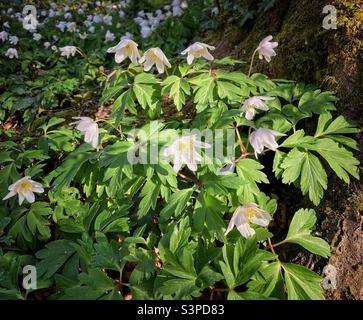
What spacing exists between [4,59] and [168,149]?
4.72 meters

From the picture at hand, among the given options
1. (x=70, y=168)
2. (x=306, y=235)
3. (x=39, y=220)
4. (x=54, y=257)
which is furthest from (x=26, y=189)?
(x=306, y=235)

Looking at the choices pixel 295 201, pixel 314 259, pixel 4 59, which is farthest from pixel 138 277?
pixel 4 59

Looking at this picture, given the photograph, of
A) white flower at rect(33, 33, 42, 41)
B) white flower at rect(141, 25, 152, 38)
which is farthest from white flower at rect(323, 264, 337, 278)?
white flower at rect(33, 33, 42, 41)

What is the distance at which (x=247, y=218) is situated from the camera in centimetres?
193

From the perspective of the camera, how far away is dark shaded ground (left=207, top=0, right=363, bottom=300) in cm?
208

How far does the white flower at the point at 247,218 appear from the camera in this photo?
1864 mm

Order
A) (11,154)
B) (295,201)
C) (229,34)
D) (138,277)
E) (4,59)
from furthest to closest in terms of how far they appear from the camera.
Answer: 1. (4,59)
2. (229,34)
3. (11,154)
4. (295,201)
5. (138,277)

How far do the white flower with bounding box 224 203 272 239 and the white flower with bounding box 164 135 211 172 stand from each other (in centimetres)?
33

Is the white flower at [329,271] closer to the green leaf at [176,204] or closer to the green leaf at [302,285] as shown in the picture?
the green leaf at [302,285]

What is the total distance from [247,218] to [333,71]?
4.51 ft

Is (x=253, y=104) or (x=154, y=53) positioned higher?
(x=154, y=53)

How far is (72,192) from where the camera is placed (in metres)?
2.60

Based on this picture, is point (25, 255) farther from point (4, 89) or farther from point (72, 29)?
point (72, 29)

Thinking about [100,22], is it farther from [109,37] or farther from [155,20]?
[155,20]
